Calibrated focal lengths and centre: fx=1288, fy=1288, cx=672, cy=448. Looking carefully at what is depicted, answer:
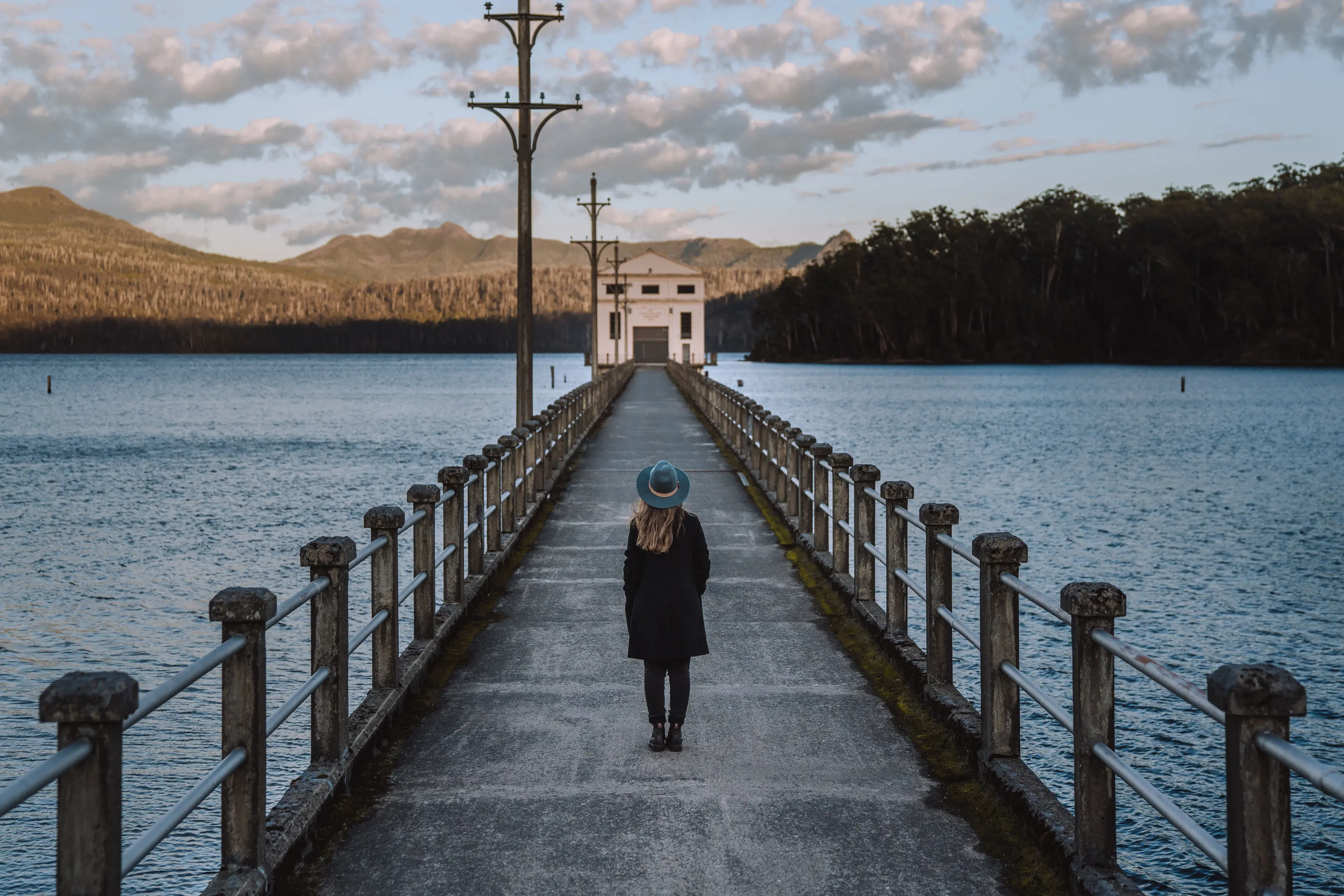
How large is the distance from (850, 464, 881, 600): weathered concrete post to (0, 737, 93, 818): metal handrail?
7359mm

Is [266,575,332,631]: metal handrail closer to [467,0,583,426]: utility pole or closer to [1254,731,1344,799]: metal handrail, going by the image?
[1254,731,1344,799]: metal handrail

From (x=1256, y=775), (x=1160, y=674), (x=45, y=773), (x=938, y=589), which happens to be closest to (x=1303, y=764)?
(x=1256, y=775)

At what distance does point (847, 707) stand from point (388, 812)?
3.13m

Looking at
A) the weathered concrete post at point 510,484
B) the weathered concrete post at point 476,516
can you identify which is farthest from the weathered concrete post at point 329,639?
the weathered concrete post at point 510,484

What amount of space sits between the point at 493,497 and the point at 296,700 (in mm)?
7690

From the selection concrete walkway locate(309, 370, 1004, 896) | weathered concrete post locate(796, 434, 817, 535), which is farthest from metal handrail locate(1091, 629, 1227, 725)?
weathered concrete post locate(796, 434, 817, 535)

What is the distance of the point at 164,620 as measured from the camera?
1788cm

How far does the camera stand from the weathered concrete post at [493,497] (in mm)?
13266

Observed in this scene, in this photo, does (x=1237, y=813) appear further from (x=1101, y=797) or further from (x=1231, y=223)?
(x=1231, y=223)

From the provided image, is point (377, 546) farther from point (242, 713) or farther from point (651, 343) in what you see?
point (651, 343)

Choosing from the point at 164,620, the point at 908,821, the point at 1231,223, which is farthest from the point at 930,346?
the point at 908,821

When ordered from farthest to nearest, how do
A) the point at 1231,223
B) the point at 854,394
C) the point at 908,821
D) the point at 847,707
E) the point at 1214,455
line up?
the point at 1231,223, the point at 854,394, the point at 1214,455, the point at 847,707, the point at 908,821

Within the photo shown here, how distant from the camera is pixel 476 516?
12180 mm

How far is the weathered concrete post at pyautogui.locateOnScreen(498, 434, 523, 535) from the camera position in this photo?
14500 millimetres
